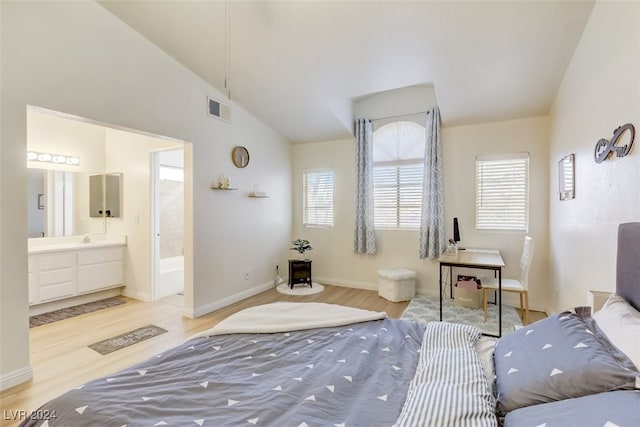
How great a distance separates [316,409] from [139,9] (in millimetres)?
3499

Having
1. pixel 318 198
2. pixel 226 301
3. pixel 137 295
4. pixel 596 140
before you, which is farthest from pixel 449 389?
pixel 137 295

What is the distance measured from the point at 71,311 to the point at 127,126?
263 centimetres

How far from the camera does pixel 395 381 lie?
1263mm

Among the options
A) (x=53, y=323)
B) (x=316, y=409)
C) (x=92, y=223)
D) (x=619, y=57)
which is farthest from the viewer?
(x=92, y=223)

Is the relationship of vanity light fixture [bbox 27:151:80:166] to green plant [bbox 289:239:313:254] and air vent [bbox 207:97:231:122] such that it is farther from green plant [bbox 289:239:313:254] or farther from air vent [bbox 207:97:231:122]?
green plant [bbox 289:239:313:254]

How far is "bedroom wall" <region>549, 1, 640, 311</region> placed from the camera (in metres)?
1.67

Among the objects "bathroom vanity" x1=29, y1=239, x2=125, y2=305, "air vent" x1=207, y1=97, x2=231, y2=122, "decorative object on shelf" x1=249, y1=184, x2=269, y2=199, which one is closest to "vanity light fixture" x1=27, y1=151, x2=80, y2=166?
"bathroom vanity" x1=29, y1=239, x2=125, y2=305

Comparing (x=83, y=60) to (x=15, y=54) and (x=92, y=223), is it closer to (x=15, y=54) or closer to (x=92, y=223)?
(x=15, y=54)

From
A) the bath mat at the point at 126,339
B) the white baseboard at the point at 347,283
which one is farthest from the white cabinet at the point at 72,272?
the white baseboard at the point at 347,283

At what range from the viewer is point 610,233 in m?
1.93

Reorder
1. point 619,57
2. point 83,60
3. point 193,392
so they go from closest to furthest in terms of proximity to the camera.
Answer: point 193,392
point 619,57
point 83,60

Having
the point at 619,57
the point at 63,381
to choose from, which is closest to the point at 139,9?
the point at 63,381

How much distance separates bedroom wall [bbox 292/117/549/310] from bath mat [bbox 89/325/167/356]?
2.74m

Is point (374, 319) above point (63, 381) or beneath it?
above
